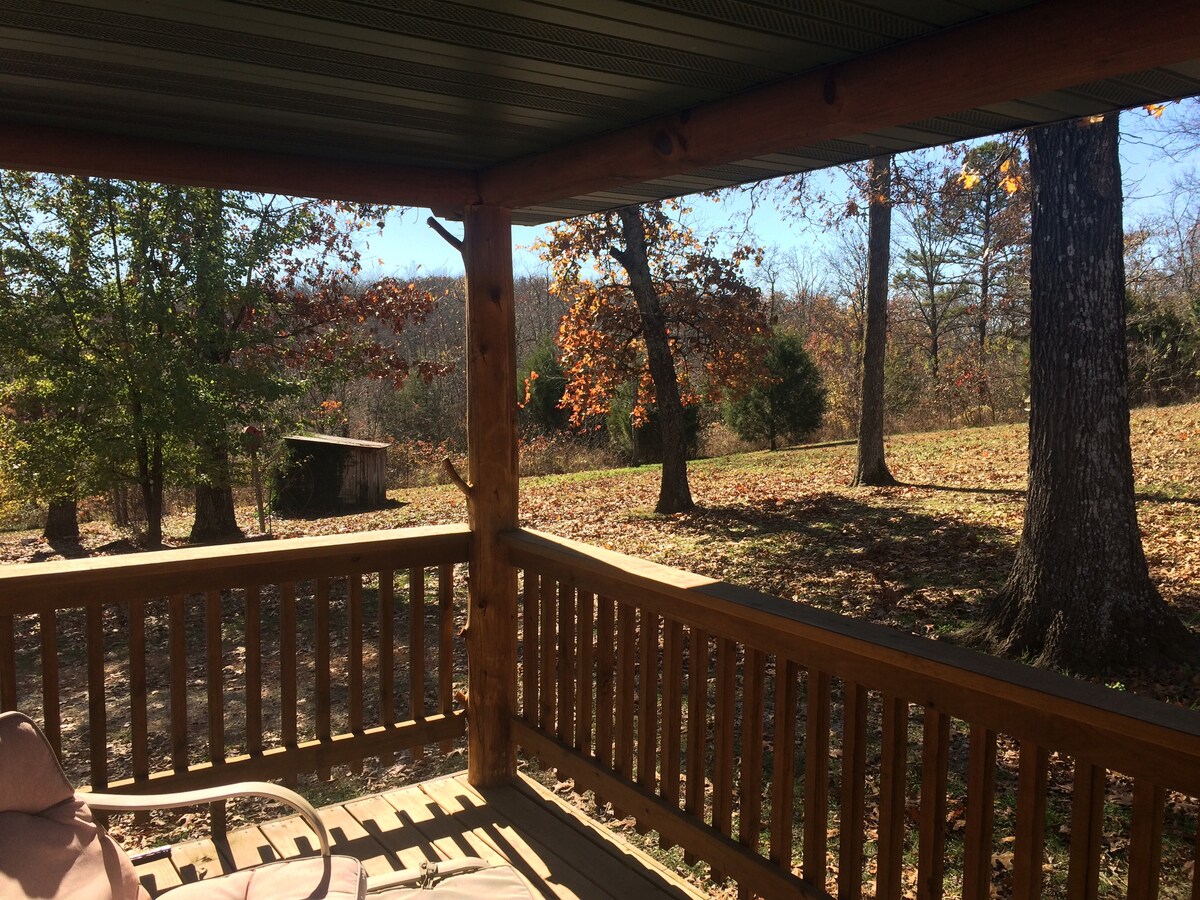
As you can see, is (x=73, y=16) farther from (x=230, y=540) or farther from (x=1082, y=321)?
(x=230, y=540)

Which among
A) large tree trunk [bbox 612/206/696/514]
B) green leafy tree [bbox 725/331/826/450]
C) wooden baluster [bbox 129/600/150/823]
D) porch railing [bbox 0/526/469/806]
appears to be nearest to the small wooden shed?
large tree trunk [bbox 612/206/696/514]

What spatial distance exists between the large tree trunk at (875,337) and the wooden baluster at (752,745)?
8.48 metres

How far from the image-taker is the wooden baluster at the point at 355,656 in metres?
3.21

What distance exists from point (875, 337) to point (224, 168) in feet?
31.0

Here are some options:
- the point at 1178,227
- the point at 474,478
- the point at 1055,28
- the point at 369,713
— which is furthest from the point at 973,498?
the point at 1178,227

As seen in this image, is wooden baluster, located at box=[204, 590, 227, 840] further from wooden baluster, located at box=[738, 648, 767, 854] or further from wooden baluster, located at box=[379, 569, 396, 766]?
wooden baluster, located at box=[738, 648, 767, 854]

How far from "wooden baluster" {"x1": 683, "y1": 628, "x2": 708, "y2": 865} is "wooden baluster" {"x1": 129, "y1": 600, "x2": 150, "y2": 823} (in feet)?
5.64

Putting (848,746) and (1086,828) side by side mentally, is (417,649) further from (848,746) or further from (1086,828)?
(1086,828)

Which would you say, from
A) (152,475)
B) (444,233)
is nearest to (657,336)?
(152,475)

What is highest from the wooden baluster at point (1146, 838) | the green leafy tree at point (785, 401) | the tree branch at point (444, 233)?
the tree branch at point (444, 233)

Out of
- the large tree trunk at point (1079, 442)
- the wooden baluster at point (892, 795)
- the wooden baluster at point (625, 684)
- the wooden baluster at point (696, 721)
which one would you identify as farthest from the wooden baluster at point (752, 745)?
the large tree trunk at point (1079, 442)

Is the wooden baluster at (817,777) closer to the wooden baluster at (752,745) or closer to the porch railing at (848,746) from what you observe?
the porch railing at (848,746)

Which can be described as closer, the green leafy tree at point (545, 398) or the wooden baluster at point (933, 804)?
the wooden baluster at point (933, 804)

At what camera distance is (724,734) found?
2551 mm
